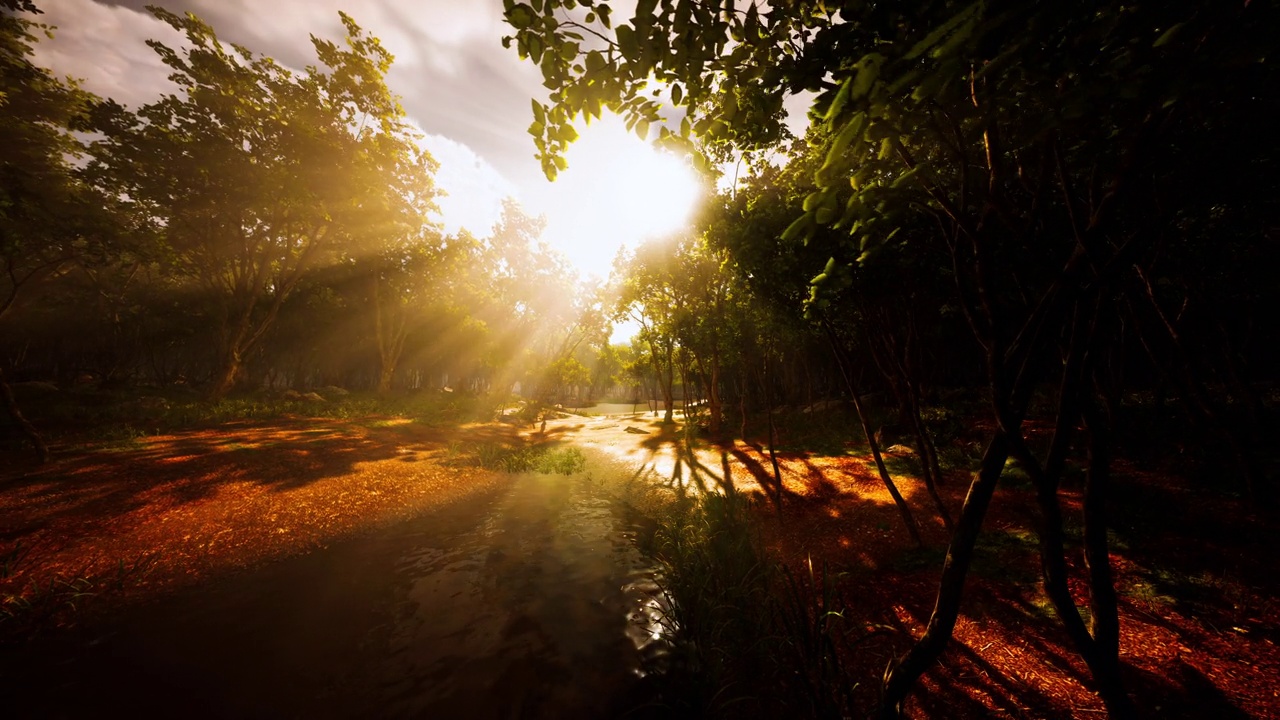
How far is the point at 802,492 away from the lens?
10.8 metres

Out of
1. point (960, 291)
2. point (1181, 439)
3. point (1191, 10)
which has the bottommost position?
point (1181, 439)

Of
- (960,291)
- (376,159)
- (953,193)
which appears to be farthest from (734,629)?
(376,159)

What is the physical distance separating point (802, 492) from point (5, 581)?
1464 cm

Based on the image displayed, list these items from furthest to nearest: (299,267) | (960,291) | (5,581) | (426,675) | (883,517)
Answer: (299,267) < (883,517) < (5,581) < (426,675) < (960,291)

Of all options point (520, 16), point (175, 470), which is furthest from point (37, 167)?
point (520, 16)

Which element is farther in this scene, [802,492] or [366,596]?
[802,492]

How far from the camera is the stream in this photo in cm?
394

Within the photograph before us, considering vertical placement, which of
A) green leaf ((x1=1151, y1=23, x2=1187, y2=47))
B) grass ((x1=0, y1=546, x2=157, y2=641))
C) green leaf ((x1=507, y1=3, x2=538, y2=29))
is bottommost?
grass ((x1=0, y1=546, x2=157, y2=641))

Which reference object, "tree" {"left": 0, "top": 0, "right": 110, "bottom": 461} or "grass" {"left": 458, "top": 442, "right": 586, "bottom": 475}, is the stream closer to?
"grass" {"left": 458, "top": 442, "right": 586, "bottom": 475}

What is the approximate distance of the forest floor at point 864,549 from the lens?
3.61m

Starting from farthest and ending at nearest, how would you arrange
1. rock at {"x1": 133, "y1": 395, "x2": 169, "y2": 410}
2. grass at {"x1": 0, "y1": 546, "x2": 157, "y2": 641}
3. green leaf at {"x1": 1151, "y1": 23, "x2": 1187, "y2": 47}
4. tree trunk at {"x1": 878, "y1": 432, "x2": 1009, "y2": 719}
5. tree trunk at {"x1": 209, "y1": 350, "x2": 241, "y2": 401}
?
tree trunk at {"x1": 209, "y1": 350, "x2": 241, "y2": 401}
rock at {"x1": 133, "y1": 395, "x2": 169, "y2": 410}
grass at {"x1": 0, "y1": 546, "x2": 157, "y2": 641}
tree trunk at {"x1": 878, "y1": 432, "x2": 1009, "y2": 719}
green leaf at {"x1": 1151, "y1": 23, "x2": 1187, "y2": 47}

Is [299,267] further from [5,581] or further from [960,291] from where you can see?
[960,291]

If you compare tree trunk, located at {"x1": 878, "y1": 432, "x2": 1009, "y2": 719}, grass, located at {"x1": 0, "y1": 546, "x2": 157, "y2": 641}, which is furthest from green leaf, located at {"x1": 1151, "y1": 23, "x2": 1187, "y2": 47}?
grass, located at {"x1": 0, "y1": 546, "x2": 157, "y2": 641}

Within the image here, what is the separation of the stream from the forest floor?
1158mm
